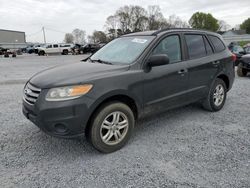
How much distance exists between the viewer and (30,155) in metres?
3.28

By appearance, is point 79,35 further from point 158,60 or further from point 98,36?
point 158,60

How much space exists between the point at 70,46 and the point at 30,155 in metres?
36.5

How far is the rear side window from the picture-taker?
489cm

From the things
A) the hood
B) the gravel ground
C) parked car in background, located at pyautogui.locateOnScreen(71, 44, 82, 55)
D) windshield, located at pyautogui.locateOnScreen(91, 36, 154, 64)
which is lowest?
the gravel ground

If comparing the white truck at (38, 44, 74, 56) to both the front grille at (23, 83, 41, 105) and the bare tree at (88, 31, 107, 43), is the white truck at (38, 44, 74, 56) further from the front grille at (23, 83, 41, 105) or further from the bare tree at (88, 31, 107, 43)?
the bare tree at (88, 31, 107, 43)

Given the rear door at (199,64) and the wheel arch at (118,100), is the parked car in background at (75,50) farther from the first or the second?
the wheel arch at (118,100)

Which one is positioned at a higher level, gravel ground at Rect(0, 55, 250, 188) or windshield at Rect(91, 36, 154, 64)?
windshield at Rect(91, 36, 154, 64)

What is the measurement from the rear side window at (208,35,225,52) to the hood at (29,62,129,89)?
2.48m

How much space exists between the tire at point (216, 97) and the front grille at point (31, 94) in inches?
133

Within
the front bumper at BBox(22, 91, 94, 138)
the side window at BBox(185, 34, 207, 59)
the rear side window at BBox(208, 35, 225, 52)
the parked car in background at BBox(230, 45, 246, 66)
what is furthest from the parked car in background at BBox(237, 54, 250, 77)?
the front bumper at BBox(22, 91, 94, 138)

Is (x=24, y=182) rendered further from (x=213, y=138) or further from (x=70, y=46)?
(x=70, y=46)

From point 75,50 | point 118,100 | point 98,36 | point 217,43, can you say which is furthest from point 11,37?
point 118,100

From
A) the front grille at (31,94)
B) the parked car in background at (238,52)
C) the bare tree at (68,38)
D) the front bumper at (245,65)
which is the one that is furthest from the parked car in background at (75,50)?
the bare tree at (68,38)

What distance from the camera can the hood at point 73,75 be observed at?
9.78 feet
